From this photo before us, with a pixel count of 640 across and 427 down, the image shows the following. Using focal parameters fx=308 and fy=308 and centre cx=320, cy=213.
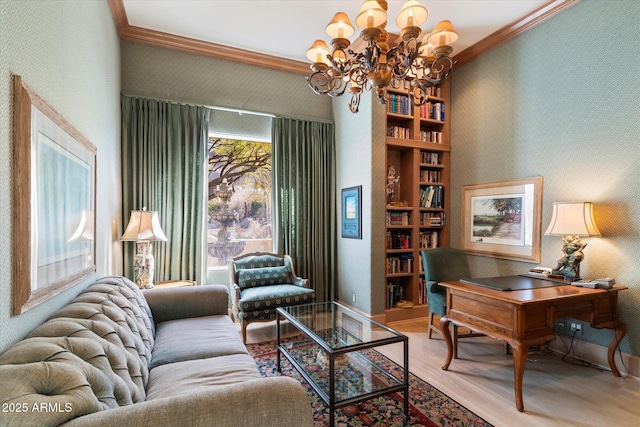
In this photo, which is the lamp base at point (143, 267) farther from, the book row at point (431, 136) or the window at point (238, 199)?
the book row at point (431, 136)

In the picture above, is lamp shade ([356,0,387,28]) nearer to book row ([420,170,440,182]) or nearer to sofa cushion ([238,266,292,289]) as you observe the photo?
book row ([420,170,440,182])

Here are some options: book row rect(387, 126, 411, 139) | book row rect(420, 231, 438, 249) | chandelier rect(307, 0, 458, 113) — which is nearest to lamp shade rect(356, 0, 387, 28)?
chandelier rect(307, 0, 458, 113)

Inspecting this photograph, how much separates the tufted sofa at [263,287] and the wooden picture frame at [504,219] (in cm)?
216

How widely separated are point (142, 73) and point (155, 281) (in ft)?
8.02

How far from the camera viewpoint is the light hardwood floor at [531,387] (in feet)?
6.54

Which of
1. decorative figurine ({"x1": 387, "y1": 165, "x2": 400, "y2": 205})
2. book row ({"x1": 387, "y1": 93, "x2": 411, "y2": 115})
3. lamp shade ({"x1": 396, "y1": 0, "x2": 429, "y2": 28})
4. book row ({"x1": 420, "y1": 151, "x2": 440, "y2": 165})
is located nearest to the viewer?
lamp shade ({"x1": 396, "y1": 0, "x2": 429, "y2": 28})

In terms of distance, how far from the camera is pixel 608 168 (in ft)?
8.65

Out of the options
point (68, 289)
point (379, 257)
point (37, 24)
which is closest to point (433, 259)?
point (379, 257)

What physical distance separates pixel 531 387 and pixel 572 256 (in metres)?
1.15

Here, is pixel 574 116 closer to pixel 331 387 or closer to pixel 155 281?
pixel 331 387

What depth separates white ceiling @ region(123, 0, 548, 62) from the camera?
307 cm

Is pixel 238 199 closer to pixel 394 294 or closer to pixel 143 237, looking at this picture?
pixel 143 237

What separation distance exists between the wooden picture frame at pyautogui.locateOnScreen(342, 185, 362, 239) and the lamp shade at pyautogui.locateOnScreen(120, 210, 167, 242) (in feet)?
7.37

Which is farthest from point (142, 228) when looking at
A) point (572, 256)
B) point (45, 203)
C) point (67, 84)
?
point (572, 256)
